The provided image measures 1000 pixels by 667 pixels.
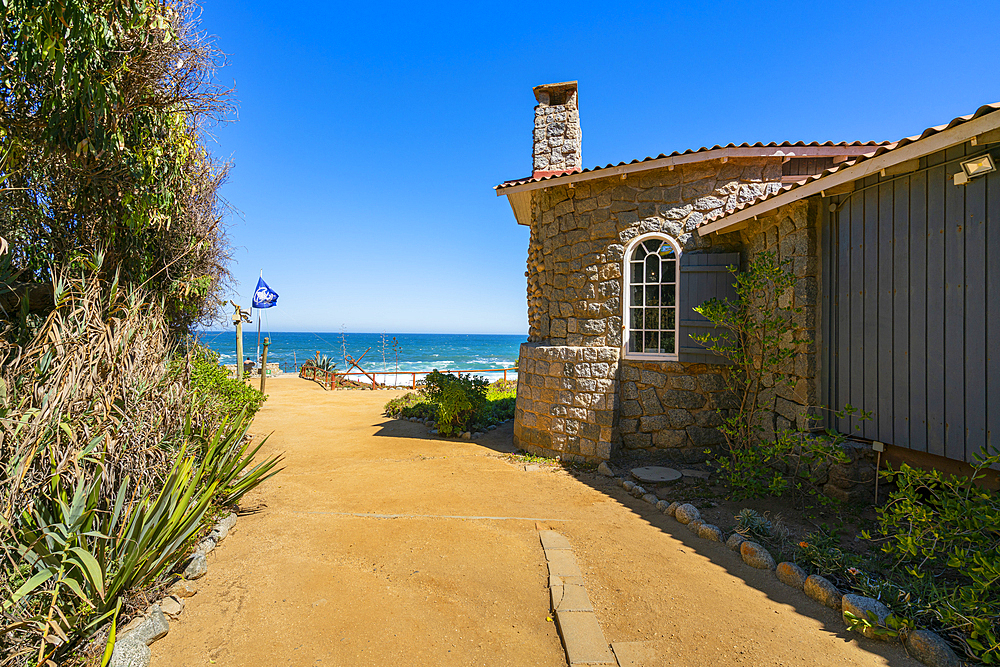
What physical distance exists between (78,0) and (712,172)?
6.51m

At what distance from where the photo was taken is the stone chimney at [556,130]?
7.93 metres

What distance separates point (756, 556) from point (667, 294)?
→ 371 centimetres

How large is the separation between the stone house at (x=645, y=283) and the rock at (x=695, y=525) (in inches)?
72.0

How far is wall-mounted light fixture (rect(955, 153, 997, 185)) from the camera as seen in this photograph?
3.29 metres

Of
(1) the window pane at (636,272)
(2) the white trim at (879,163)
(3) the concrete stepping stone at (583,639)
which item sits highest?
(2) the white trim at (879,163)

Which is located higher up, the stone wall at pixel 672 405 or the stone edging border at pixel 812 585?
the stone wall at pixel 672 405

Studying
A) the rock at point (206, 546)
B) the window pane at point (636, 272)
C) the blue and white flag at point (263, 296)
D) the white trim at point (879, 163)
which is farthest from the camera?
the blue and white flag at point (263, 296)

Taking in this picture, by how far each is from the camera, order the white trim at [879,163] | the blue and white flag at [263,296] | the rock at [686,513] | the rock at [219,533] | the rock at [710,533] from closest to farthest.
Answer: the white trim at [879,163] → the rock at [219,533] → the rock at [710,533] → the rock at [686,513] → the blue and white flag at [263,296]

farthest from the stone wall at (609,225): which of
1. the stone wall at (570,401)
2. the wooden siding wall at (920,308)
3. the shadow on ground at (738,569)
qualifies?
the shadow on ground at (738,569)

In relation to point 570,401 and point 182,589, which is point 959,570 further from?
point 182,589

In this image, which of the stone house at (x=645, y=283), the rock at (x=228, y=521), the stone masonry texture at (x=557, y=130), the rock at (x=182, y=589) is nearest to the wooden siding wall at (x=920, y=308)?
the stone house at (x=645, y=283)

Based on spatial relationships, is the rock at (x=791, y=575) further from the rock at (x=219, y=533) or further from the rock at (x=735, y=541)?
the rock at (x=219, y=533)

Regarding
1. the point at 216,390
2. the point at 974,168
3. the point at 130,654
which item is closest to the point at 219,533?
the point at 130,654

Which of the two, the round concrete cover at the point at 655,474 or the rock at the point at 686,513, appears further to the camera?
the round concrete cover at the point at 655,474
